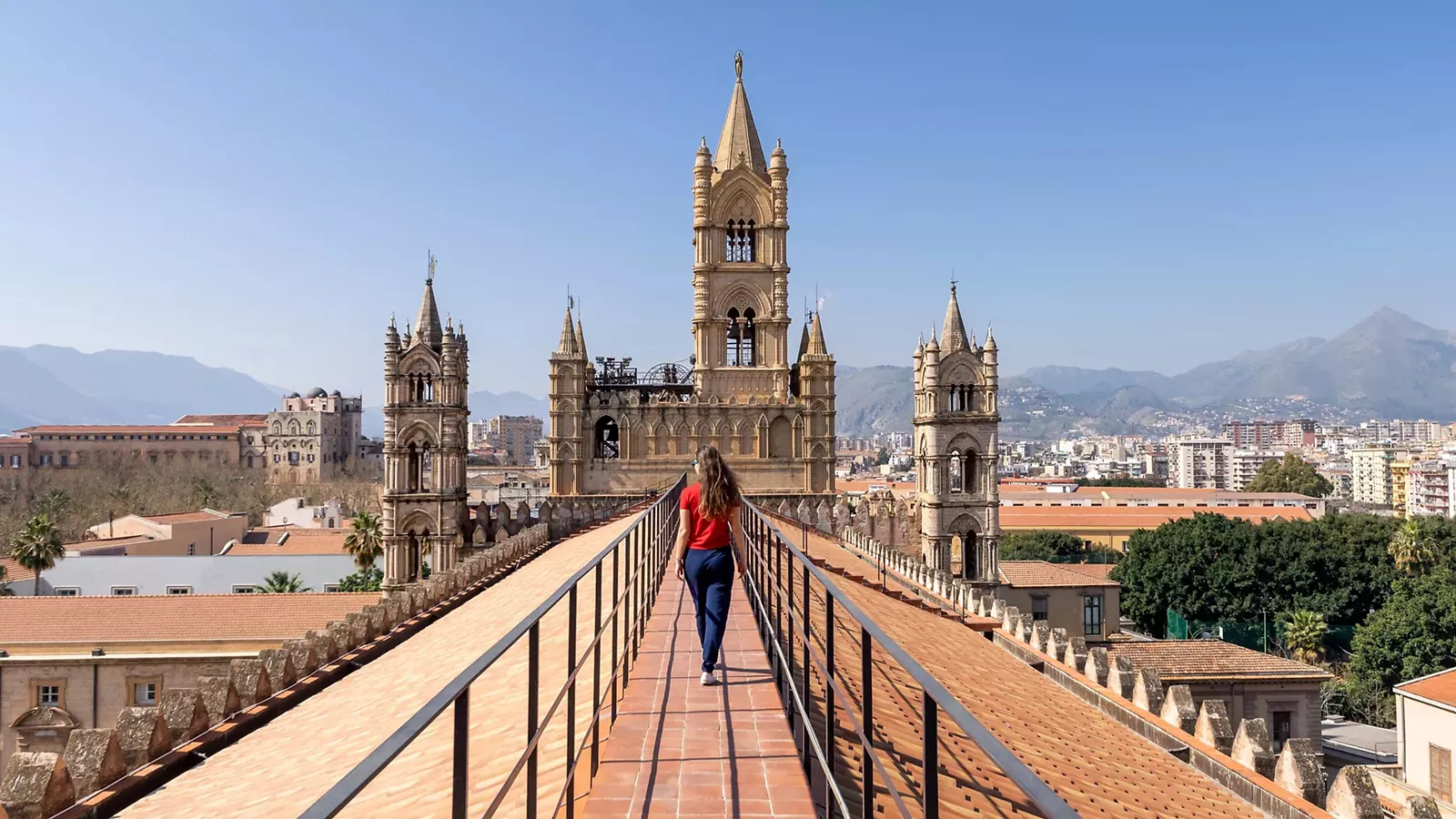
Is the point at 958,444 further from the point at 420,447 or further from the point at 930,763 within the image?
the point at 930,763

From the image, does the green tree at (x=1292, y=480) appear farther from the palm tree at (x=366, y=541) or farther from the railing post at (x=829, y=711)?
the railing post at (x=829, y=711)

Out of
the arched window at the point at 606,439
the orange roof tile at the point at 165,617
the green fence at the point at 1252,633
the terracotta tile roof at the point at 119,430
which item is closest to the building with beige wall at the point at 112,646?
the orange roof tile at the point at 165,617

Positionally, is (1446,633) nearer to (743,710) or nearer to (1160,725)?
(1160,725)

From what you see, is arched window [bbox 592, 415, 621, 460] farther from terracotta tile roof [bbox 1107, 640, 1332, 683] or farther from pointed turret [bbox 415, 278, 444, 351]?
terracotta tile roof [bbox 1107, 640, 1332, 683]

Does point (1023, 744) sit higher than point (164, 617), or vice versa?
point (1023, 744)

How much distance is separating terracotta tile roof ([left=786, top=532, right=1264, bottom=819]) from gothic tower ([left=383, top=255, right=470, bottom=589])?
29.0 m

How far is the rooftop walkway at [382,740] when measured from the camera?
5219 millimetres

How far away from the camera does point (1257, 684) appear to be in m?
30.9

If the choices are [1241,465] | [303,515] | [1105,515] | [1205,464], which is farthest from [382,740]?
[1241,465]

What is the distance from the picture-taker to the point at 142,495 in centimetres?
8725

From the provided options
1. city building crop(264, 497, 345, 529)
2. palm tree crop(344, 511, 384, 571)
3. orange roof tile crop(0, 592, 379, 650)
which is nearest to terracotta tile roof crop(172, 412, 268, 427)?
city building crop(264, 497, 345, 529)

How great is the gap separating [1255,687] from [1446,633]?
14139 mm

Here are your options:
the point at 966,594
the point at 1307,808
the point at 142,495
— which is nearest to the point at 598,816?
the point at 1307,808

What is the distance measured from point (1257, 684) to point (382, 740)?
3258 centimetres
